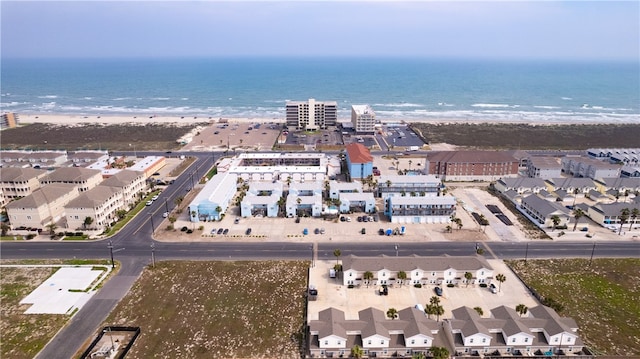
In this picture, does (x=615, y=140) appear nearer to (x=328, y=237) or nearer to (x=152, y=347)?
(x=328, y=237)

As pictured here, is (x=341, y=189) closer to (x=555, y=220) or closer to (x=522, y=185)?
(x=555, y=220)

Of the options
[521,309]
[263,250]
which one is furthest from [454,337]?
[263,250]

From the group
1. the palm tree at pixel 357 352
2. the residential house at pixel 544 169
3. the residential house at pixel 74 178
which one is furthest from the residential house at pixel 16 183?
the residential house at pixel 544 169

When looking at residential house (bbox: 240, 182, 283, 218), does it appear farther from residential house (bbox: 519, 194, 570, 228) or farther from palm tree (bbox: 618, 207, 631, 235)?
palm tree (bbox: 618, 207, 631, 235)

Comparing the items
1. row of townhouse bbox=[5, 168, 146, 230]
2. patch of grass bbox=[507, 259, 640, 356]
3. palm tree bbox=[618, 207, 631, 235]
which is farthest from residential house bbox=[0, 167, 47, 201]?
palm tree bbox=[618, 207, 631, 235]

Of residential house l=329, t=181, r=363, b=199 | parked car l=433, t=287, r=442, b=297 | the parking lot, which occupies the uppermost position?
residential house l=329, t=181, r=363, b=199

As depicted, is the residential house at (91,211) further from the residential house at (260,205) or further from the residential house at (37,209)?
the residential house at (260,205)
